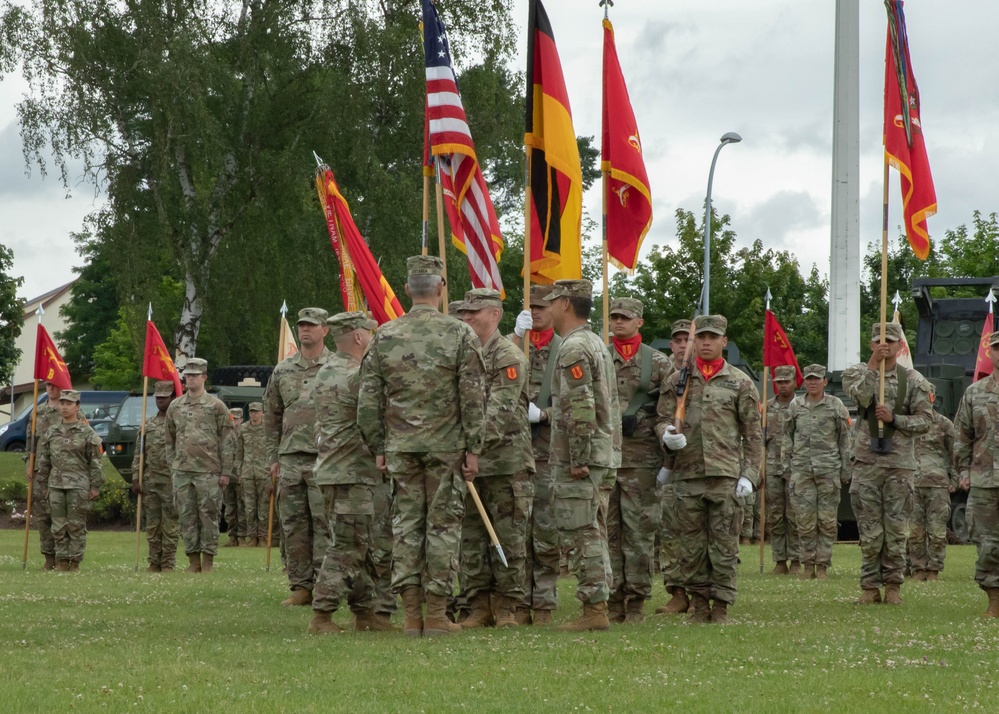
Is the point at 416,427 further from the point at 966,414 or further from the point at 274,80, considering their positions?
the point at 274,80

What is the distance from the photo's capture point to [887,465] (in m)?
12.9

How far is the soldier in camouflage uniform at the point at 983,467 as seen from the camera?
11.2 metres

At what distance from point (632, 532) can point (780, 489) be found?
8884 mm

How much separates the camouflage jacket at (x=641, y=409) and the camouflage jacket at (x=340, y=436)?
1.92 metres

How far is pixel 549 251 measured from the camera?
39.4 feet

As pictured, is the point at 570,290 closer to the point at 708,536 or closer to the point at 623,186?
the point at 623,186

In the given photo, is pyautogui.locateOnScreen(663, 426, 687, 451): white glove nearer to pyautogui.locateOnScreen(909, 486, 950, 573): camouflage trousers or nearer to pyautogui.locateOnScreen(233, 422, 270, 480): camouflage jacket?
pyautogui.locateOnScreen(909, 486, 950, 573): camouflage trousers

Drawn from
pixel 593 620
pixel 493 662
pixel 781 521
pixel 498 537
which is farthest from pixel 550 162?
pixel 781 521

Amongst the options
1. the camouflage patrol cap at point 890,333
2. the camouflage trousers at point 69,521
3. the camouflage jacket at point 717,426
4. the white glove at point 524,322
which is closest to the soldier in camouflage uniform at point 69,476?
the camouflage trousers at point 69,521

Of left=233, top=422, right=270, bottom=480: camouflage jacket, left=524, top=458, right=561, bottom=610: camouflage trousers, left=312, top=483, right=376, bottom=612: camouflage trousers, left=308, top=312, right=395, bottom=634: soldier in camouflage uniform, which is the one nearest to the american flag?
left=308, top=312, right=395, bottom=634: soldier in camouflage uniform

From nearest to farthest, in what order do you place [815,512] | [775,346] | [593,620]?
1. [593,620]
2. [815,512]
3. [775,346]

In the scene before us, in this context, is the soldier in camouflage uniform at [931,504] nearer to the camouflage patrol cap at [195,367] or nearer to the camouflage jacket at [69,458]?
the camouflage patrol cap at [195,367]

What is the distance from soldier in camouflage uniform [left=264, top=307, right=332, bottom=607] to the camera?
1173cm

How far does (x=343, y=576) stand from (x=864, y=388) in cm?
544
